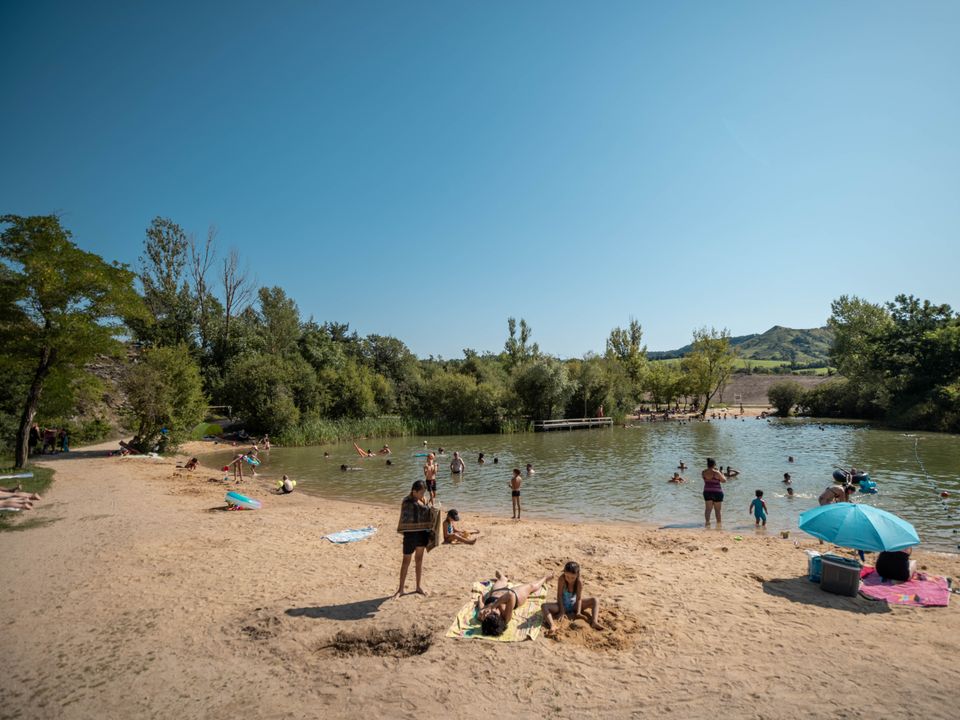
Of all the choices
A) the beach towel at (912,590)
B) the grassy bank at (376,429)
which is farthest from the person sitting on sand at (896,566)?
the grassy bank at (376,429)

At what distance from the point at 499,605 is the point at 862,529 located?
648cm

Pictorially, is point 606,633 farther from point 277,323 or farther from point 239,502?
point 277,323

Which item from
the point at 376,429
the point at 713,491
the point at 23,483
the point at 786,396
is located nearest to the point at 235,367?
the point at 376,429

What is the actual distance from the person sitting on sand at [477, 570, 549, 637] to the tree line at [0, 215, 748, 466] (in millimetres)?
20763

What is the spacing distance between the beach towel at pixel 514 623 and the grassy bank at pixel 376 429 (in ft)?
115

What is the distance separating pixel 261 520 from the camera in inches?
565

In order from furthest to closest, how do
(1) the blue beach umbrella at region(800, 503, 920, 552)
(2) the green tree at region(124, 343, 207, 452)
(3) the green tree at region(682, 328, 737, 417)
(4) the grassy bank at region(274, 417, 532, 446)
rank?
(3) the green tree at region(682, 328, 737, 417) < (4) the grassy bank at region(274, 417, 532, 446) < (2) the green tree at region(124, 343, 207, 452) < (1) the blue beach umbrella at region(800, 503, 920, 552)

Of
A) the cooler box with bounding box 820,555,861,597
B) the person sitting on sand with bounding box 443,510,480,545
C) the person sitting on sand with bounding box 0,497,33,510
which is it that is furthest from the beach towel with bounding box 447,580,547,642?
the person sitting on sand with bounding box 0,497,33,510

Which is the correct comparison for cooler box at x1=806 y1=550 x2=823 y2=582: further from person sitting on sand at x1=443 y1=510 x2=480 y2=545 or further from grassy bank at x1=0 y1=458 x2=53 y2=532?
grassy bank at x1=0 y1=458 x2=53 y2=532

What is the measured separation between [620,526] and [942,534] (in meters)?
8.10

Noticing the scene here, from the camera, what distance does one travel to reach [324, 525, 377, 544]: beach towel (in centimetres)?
1219

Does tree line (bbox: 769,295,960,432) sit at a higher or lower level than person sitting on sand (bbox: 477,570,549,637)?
higher

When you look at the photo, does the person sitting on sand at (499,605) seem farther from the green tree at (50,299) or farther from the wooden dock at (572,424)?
the wooden dock at (572,424)

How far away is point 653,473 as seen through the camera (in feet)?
79.3
